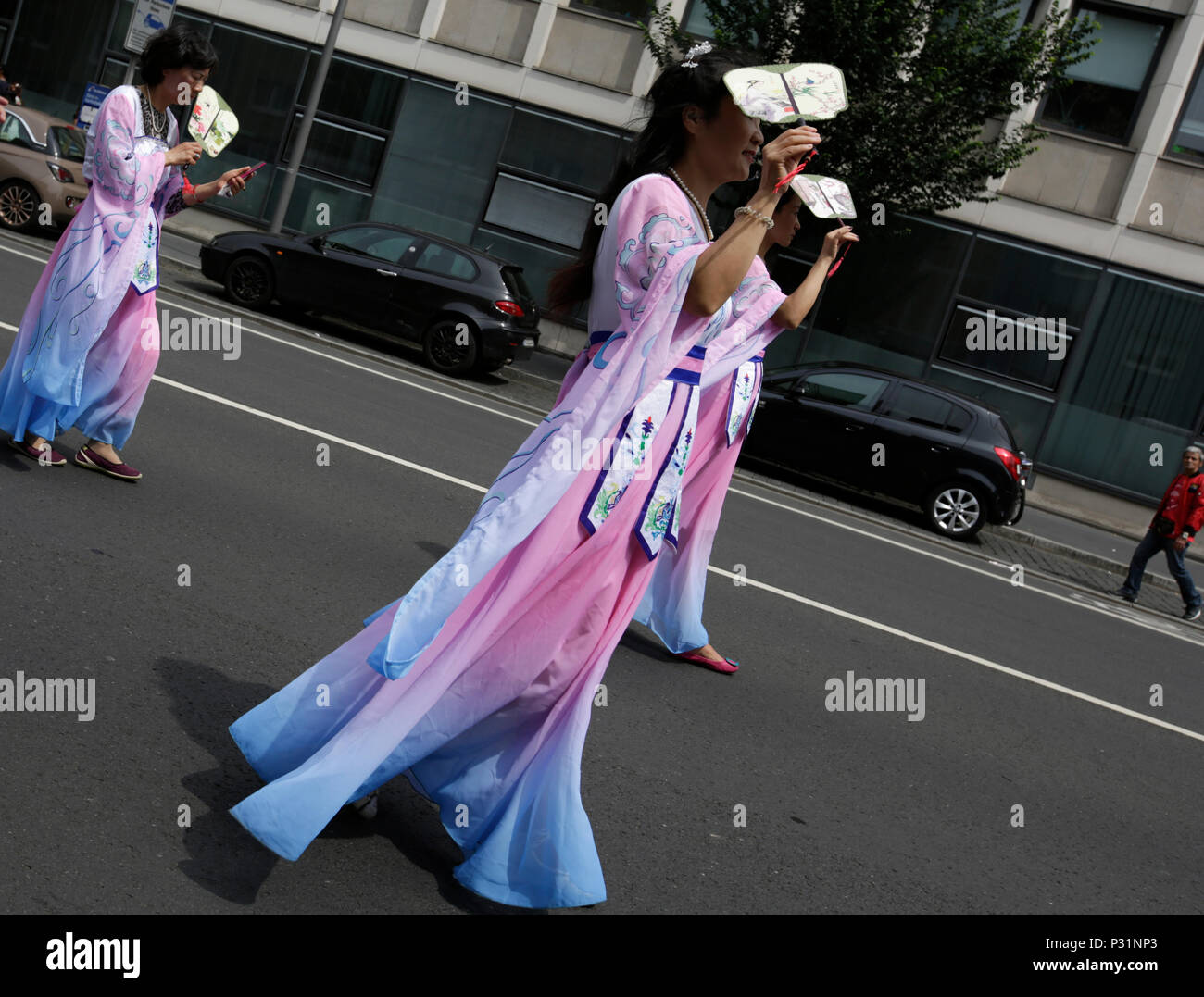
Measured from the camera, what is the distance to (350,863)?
3197mm

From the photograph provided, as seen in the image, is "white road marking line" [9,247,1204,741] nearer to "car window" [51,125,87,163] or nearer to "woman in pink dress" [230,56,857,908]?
"woman in pink dress" [230,56,857,908]

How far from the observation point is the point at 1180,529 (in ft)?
42.3

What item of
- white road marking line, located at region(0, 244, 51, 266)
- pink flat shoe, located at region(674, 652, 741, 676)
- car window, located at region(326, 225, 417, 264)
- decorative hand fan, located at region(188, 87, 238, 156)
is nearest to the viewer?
decorative hand fan, located at region(188, 87, 238, 156)

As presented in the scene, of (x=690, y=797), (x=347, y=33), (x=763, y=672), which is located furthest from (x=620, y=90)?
(x=690, y=797)

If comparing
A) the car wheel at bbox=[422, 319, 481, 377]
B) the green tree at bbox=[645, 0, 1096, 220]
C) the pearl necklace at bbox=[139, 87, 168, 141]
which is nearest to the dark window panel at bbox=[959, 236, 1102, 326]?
the green tree at bbox=[645, 0, 1096, 220]

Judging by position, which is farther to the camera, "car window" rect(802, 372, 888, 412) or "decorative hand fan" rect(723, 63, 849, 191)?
"car window" rect(802, 372, 888, 412)

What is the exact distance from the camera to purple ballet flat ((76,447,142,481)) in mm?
6184

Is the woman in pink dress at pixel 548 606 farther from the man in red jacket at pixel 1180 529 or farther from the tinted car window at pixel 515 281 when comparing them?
the tinted car window at pixel 515 281

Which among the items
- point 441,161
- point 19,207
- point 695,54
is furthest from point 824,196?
point 441,161

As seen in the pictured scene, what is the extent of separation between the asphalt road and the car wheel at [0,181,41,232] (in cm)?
757

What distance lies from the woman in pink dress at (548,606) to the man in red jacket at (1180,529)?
36.6 feet

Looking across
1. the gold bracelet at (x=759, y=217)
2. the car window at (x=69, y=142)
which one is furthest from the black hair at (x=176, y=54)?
the car window at (x=69, y=142)

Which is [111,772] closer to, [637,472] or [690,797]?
[637,472]

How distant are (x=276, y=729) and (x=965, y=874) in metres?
2.39
